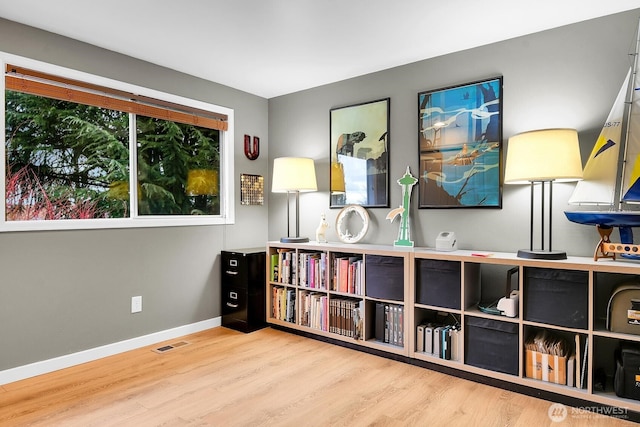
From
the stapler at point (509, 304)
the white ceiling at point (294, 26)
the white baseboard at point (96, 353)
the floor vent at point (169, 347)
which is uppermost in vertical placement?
the white ceiling at point (294, 26)

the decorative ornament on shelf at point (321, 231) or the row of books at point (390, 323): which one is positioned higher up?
the decorative ornament on shelf at point (321, 231)

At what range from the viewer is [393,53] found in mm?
3158

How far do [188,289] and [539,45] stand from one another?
3.40 m

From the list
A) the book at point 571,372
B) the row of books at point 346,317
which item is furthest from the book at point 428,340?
the book at point 571,372

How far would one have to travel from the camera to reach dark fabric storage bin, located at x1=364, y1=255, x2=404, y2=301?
2.96 meters

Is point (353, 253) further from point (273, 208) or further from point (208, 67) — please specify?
point (208, 67)

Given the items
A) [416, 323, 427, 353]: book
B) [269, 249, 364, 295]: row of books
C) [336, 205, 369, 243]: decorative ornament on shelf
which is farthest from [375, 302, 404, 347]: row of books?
[336, 205, 369, 243]: decorative ornament on shelf

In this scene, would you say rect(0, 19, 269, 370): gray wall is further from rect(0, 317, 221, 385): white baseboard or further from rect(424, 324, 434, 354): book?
rect(424, 324, 434, 354): book

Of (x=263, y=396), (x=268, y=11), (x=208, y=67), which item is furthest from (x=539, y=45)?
(x=263, y=396)

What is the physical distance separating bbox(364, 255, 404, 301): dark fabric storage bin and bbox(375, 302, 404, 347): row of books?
8 cm

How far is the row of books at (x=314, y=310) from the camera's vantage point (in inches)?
134

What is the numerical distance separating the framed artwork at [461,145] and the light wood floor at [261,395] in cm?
132

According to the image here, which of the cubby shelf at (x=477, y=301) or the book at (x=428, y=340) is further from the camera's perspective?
the book at (x=428, y=340)

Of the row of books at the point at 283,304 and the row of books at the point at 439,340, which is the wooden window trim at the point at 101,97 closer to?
the row of books at the point at 283,304
